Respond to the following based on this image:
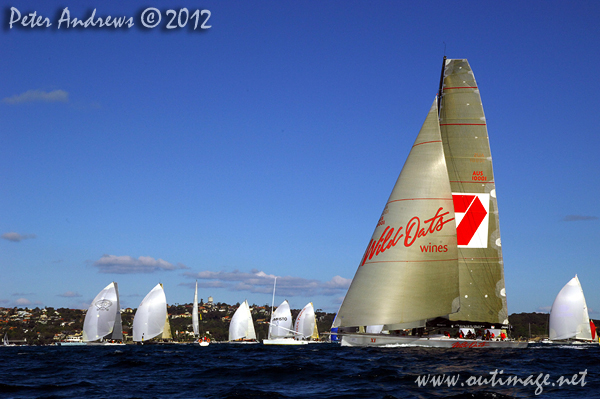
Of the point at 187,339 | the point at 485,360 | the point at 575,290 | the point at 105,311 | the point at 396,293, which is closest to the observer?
the point at 485,360

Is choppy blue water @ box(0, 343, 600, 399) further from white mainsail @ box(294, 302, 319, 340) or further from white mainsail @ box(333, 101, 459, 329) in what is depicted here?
white mainsail @ box(294, 302, 319, 340)

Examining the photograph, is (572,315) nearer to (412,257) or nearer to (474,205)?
(474,205)

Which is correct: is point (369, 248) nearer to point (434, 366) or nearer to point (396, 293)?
point (396, 293)

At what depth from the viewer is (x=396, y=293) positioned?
106ft

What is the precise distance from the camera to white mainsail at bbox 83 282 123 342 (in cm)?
9662

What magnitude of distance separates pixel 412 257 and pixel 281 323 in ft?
276

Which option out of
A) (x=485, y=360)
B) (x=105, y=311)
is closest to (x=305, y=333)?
(x=105, y=311)

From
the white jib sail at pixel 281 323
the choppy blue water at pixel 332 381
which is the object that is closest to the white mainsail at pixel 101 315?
the white jib sail at pixel 281 323

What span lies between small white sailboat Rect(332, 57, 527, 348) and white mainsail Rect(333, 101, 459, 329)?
0.18 feet

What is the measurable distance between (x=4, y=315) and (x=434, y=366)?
206023mm

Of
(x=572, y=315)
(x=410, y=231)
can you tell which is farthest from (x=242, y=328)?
(x=410, y=231)

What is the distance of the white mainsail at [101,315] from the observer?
9662 cm

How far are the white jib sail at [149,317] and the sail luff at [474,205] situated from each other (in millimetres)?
73633

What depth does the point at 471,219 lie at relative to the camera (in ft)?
131
